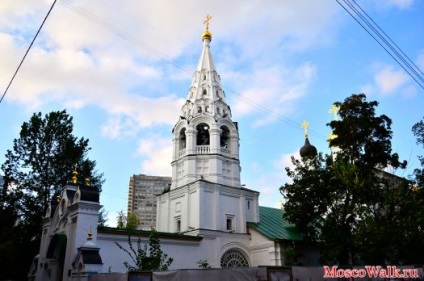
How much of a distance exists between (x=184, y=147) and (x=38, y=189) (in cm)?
1124

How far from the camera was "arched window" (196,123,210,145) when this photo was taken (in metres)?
30.2

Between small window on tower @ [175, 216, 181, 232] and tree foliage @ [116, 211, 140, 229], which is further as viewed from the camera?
tree foliage @ [116, 211, 140, 229]

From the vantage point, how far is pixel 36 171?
28531 mm

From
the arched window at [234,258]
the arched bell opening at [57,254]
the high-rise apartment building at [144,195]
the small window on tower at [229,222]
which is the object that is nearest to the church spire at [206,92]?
the small window on tower at [229,222]

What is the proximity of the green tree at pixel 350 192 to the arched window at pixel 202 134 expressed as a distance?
7416 mm

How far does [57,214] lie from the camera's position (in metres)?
21.6

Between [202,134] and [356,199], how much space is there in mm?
12809

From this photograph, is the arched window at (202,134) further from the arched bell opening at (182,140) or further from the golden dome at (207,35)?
the golden dome at (207,35)

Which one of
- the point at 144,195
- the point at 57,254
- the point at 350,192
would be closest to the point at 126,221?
the point at 57,254

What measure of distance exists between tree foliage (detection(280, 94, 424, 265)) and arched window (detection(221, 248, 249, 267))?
4.47 metres

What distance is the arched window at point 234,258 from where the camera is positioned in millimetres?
26016

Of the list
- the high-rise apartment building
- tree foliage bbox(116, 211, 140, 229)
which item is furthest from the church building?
the high-rise apartment building

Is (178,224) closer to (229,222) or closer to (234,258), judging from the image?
(229,222)

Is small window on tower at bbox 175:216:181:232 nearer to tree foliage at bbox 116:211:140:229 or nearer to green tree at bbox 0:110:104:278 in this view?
green tree at bbox 0:110:104:278
